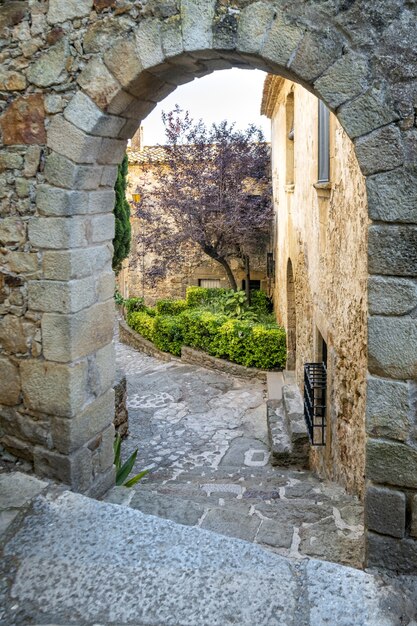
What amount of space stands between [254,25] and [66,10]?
1.09m

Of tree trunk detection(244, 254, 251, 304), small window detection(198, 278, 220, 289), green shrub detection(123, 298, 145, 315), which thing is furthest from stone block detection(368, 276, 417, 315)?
small window detection(198, 278, 220, 289)

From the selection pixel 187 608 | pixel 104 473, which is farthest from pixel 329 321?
pixel 187 608

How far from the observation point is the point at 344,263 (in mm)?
4816

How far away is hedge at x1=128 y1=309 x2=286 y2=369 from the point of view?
11.0 meters

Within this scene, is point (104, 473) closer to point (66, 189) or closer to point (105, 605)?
point (105, 605)

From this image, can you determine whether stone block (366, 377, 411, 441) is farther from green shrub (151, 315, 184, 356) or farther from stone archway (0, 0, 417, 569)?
green shrub (151, 315, 184, 356)

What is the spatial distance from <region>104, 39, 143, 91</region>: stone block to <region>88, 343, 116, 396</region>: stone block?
5.50 feet

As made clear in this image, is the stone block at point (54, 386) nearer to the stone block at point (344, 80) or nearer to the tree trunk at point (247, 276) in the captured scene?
the stone block at point (344, 80)

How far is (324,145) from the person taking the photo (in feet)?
19.0

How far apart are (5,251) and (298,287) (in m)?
5.54

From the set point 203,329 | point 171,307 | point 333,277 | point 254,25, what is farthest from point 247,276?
point 254,25

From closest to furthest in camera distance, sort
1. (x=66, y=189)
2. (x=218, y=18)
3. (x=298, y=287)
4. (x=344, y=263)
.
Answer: (x=218, y=18), (x=66, y=189), (x=344, y=263), (x=298, y=287)

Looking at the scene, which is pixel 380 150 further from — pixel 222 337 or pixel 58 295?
pixel 222 337

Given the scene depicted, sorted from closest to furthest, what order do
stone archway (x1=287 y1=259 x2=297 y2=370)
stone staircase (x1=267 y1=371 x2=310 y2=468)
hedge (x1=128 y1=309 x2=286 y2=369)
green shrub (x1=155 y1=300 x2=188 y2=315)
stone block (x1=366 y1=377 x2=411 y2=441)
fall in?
stone block (x1=366 y1=377 x2=411 y2=441) < stone staircase (x1=267 y1=371 x2=310 y2=468) < stone archway (x1=287 y1=259 x2=297 y2=370) < hedge (x1=128 y1=309 x2=286 y2=369) < green shrub (x1=155 y1=300 x2=188 y2=315)
